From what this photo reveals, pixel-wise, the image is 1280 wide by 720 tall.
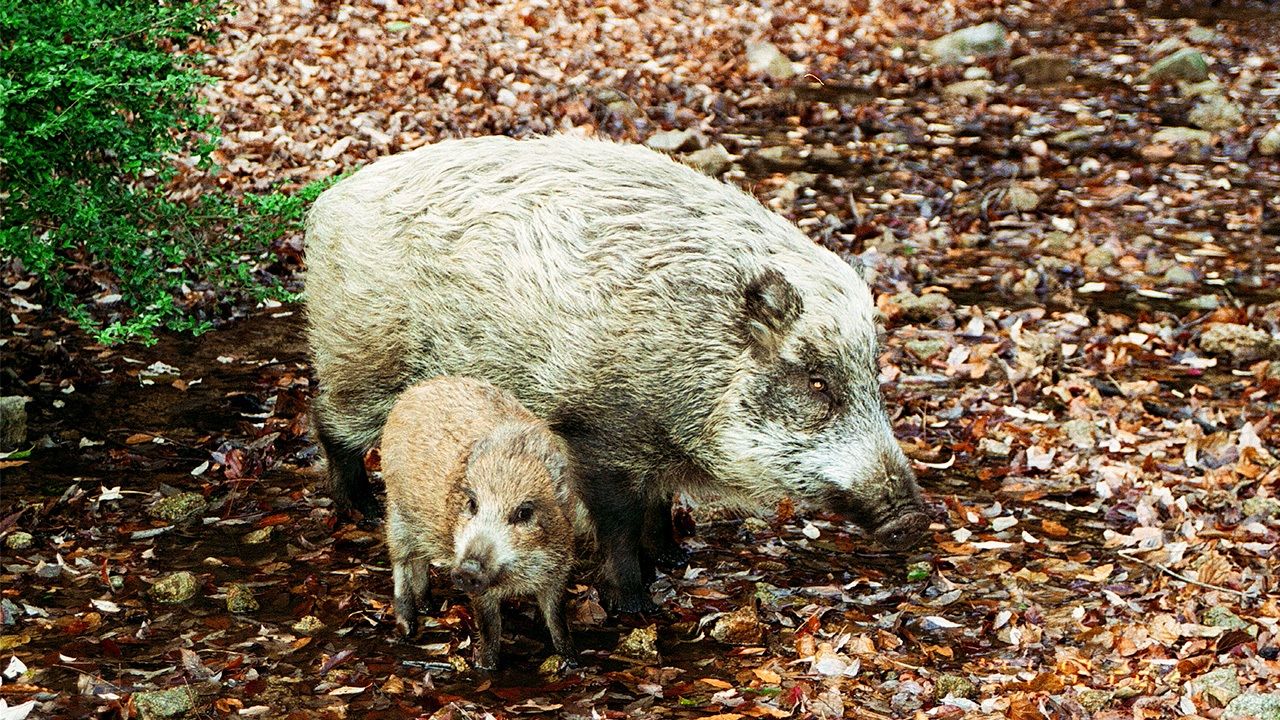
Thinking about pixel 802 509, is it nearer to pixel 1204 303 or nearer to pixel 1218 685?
pixel 1218 685

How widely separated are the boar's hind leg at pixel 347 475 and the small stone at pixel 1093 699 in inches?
129

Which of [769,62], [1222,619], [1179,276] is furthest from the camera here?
[769,62]

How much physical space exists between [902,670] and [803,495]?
783 millimetres

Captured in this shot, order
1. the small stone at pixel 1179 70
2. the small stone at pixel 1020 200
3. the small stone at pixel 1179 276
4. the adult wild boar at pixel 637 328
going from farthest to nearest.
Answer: the small stone at pixel 1179 70, the small stone at pixel 1020 200, the small stone at pixel 1179 276, the adult wild boar at pixel 637 328

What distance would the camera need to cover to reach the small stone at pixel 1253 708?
491 cm

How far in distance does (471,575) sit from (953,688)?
1883mm

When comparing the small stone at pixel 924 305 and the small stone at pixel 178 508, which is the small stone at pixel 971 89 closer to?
the small stone at pixel 924 305

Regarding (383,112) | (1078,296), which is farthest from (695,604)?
(383,112)

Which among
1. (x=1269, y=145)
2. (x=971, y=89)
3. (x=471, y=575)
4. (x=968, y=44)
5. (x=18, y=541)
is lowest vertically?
(x=1269, y=145)

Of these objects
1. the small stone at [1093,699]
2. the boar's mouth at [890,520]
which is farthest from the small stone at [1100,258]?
the small stone at [1093,699]

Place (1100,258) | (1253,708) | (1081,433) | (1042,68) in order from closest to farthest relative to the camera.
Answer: (1253,708)
(1081,433)
(1100,258)
(1042,68)

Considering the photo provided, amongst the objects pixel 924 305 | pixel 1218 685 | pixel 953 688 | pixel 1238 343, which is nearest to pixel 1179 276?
pixel 1238 343

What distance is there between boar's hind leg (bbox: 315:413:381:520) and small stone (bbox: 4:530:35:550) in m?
1.32

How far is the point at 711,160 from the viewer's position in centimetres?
1189
